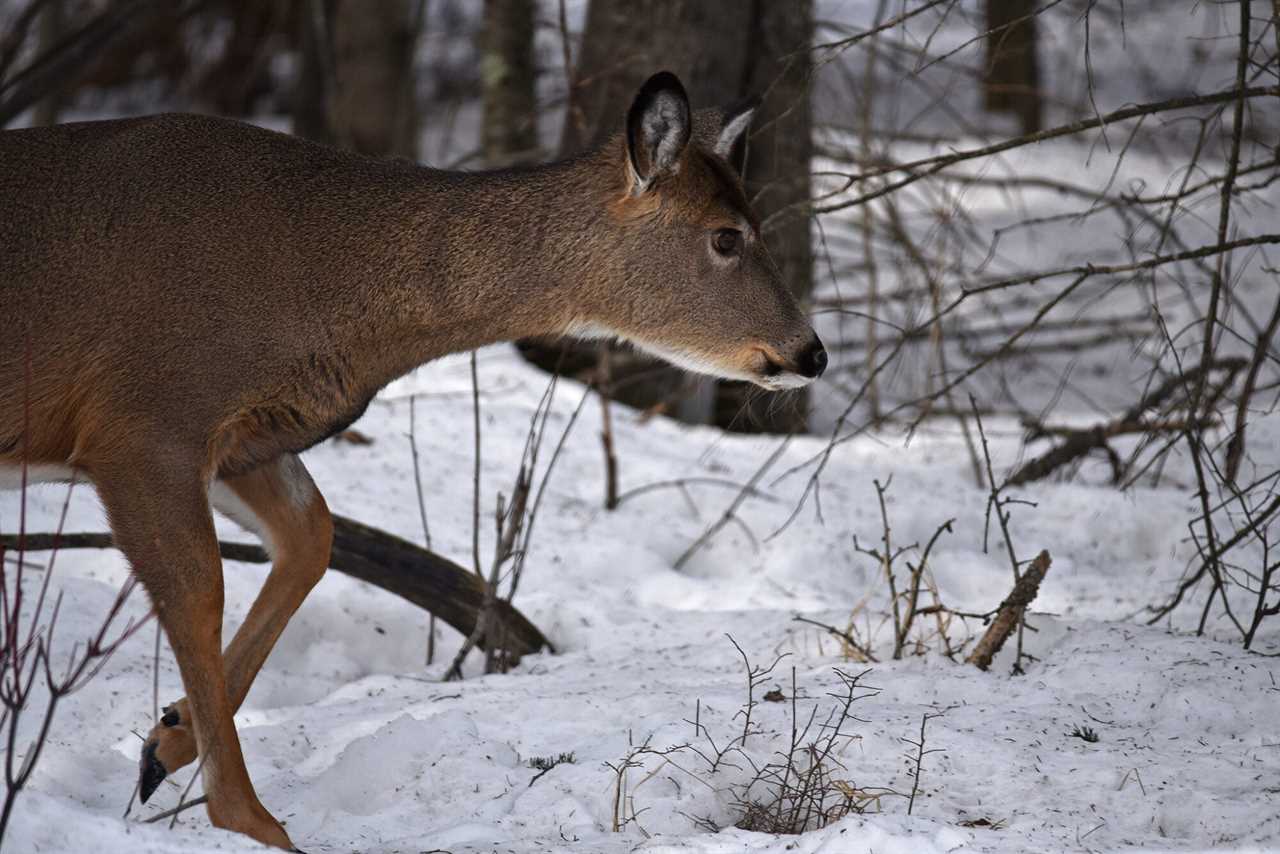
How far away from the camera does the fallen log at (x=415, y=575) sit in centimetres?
539

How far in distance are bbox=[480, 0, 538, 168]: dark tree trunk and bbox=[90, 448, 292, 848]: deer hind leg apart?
775 centimetres

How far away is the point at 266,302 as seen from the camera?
13.8 ft

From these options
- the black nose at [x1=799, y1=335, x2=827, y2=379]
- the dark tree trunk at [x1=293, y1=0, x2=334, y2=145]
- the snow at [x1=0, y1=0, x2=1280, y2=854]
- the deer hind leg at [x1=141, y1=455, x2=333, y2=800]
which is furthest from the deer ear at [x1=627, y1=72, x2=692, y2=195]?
the dark tree trunk at [x1=293, y1=0, x2=334, y2=145]

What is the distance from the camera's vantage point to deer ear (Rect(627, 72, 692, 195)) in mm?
4285

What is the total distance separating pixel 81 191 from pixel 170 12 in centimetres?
1410

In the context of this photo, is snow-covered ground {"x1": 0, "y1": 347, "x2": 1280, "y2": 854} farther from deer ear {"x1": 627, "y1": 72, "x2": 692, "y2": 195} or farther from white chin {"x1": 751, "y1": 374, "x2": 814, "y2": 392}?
deer ear {"x1": 627, "y1": 72, "x2": 692, "y2": 195}

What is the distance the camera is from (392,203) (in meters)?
4.51

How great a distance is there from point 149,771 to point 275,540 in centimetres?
81

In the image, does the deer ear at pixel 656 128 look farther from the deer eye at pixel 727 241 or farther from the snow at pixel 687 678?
the snow at pixel 687 678

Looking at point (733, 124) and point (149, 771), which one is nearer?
point (149, 771)

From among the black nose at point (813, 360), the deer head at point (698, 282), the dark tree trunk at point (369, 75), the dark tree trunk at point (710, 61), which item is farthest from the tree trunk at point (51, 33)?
the black nose at point (813, 360)

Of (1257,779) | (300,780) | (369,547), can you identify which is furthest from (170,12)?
(1257,779)

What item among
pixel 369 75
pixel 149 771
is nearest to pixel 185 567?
pixel 149 771

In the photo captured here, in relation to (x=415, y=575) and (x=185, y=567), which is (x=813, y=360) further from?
(x=185, y=567)
